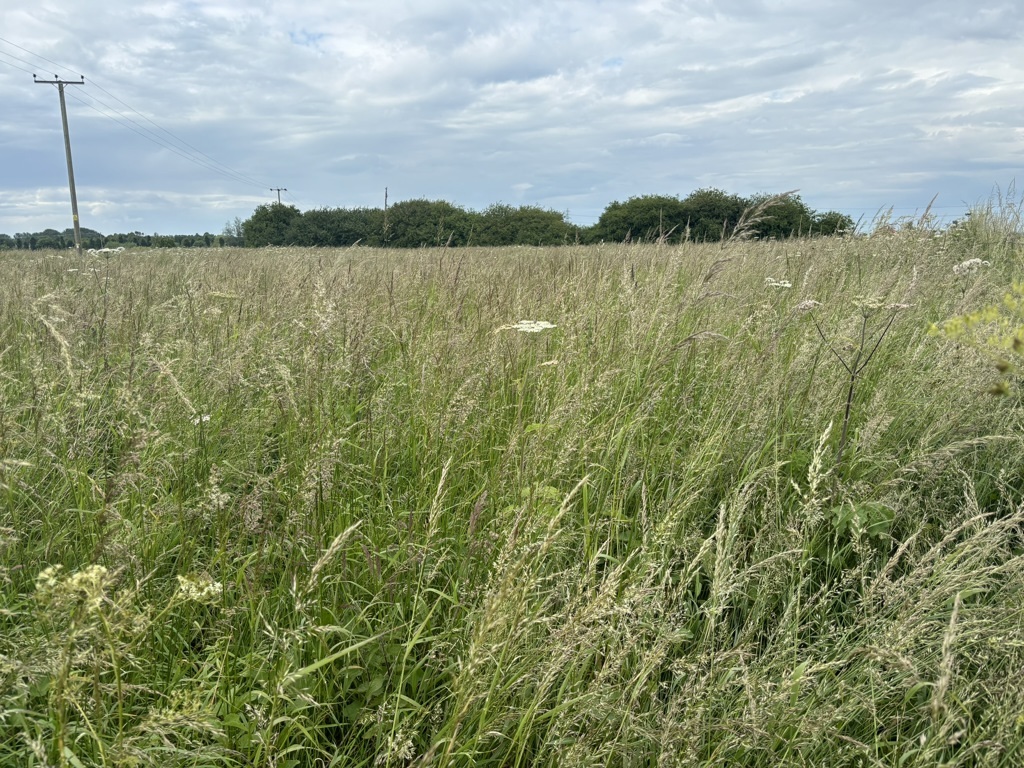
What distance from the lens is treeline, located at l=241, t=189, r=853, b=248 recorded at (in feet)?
18.7

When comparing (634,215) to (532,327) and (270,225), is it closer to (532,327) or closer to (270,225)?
(270,225)

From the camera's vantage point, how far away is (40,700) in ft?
4.67

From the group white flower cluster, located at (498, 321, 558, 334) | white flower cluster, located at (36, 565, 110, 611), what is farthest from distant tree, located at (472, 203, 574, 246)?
white flower cluster, located at (36, 565, 110, 611)

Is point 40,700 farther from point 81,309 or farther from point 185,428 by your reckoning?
point 81,309

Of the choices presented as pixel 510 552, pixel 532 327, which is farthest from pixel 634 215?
pixel 510 552

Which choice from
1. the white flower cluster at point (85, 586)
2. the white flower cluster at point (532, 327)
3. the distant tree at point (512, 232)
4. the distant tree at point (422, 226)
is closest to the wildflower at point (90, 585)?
the white flower cluster at point (85, 586)

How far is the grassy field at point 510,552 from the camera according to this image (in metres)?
1.23

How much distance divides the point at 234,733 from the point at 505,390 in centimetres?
171

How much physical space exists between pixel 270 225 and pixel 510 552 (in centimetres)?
3679

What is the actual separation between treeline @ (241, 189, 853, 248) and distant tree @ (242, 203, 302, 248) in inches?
3.3

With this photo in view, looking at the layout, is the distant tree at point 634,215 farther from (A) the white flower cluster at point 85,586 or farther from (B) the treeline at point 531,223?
(A) the white flower cluster at point 85,586

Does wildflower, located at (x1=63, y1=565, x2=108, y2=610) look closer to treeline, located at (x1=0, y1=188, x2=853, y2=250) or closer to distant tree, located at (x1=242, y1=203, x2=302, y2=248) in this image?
treeline, located at (x1=0, y1=188, x2=853, y2=250)

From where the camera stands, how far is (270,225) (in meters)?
34.0

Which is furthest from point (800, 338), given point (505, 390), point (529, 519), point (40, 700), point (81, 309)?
point (81, 309)
